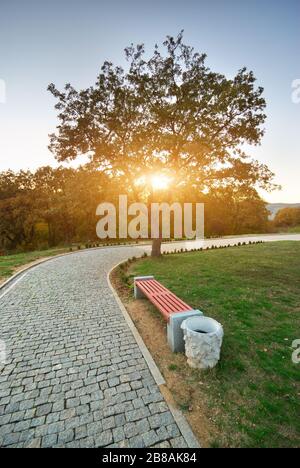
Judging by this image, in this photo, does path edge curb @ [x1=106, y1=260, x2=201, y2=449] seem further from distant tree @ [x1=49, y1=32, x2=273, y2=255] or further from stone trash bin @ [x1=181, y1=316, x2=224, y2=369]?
distant tree @ [x1=49, y1=32, x2=273, y2=255]

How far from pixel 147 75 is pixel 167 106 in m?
1.82

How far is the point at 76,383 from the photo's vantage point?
350 cm

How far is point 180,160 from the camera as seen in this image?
12.8 meters

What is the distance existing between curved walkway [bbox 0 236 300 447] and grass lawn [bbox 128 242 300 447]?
26.1 inches

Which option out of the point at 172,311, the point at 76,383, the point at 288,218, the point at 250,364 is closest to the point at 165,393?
the point at 76,383

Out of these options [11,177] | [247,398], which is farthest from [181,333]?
[11,177]

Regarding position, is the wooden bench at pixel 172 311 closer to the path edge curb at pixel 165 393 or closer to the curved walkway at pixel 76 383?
the path edge curb at pixel 165 393

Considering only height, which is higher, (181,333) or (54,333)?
(181,333)

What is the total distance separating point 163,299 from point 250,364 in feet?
7.53

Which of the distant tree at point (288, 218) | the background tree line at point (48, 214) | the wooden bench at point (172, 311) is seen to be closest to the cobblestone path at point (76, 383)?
the wooden bench at point (172, 311)

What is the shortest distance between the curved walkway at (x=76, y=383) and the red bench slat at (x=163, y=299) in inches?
37.3

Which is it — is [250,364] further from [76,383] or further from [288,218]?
[288,218]

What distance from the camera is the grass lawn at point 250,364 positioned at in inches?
107
